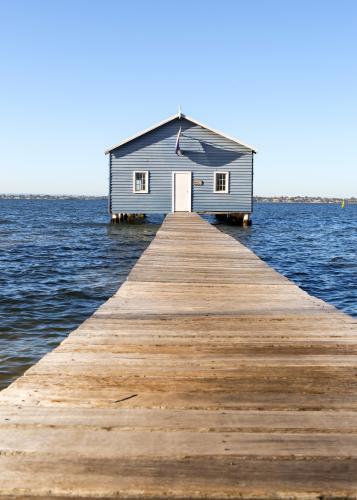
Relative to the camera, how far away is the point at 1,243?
24344 millimetres

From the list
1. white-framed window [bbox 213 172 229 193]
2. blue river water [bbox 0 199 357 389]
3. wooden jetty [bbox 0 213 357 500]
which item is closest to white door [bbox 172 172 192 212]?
white-framed window [bbox 213 172 229 193]

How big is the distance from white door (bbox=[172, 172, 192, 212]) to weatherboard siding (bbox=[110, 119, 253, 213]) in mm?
267

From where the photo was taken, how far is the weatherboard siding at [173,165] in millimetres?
30312

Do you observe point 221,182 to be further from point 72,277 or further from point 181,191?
point 72,277

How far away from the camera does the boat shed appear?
3028 cm

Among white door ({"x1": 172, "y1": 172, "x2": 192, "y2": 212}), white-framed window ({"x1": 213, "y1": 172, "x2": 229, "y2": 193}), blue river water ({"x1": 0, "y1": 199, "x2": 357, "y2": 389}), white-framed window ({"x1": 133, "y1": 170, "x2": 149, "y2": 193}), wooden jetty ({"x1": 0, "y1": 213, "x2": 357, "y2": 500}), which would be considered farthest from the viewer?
white-framed window ({"x1": 213, "y1": 172, "x2": 229, "y2": 193})

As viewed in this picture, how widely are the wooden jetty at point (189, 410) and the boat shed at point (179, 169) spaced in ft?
83.7

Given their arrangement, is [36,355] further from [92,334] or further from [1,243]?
[1,243]

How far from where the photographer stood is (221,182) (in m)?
31.1

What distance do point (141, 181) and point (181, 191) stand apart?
263 centimetres

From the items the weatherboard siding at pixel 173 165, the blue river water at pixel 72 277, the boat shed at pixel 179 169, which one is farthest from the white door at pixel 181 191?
the blue river water at pixel 72 277

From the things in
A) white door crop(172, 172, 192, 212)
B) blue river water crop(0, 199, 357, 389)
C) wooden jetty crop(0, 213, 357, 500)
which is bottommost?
blue river water crop(0, 199, 357, 389)

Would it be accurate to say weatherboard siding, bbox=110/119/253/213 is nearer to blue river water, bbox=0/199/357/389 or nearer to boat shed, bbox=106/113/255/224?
boat shed, bbox=106/113/255/224

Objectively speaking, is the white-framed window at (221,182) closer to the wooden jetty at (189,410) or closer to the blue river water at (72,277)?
the blue river water at (72,277)
